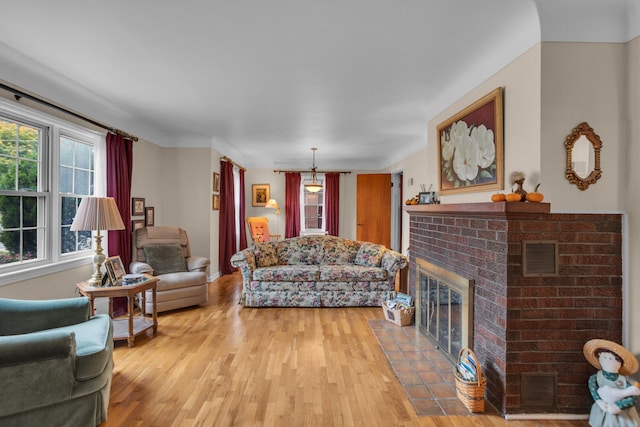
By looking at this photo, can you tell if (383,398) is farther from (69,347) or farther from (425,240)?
(69,347)

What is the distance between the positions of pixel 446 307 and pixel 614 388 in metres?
1.17

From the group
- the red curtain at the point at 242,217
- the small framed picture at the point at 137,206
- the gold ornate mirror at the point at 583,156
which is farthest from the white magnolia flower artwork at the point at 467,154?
the red curtain at the point at 242,217

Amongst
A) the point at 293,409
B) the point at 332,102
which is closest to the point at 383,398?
the point at 293,409

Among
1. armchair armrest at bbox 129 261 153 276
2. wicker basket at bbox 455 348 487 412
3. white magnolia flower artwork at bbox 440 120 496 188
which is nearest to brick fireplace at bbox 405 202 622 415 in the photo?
wicker basket at bbox 455 348 487 412

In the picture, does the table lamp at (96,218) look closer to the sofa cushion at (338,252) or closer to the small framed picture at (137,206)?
the small framed picture at (137,206)

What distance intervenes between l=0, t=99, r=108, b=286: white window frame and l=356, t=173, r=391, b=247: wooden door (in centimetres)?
541

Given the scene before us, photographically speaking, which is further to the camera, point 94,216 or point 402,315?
point 402,315

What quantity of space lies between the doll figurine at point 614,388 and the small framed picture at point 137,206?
505 centimetres

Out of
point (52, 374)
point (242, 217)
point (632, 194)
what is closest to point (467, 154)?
point (632, 194)

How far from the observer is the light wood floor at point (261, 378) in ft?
6.84

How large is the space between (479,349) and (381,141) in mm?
4251

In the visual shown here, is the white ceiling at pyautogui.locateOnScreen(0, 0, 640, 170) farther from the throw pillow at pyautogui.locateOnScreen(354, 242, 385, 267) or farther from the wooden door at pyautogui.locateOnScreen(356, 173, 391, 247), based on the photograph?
the wooden door at pyautogui.locateOnScreen(356, 173, 391, 247)

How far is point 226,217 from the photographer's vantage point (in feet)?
21.1

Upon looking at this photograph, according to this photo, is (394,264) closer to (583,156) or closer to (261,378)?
(261,378)
